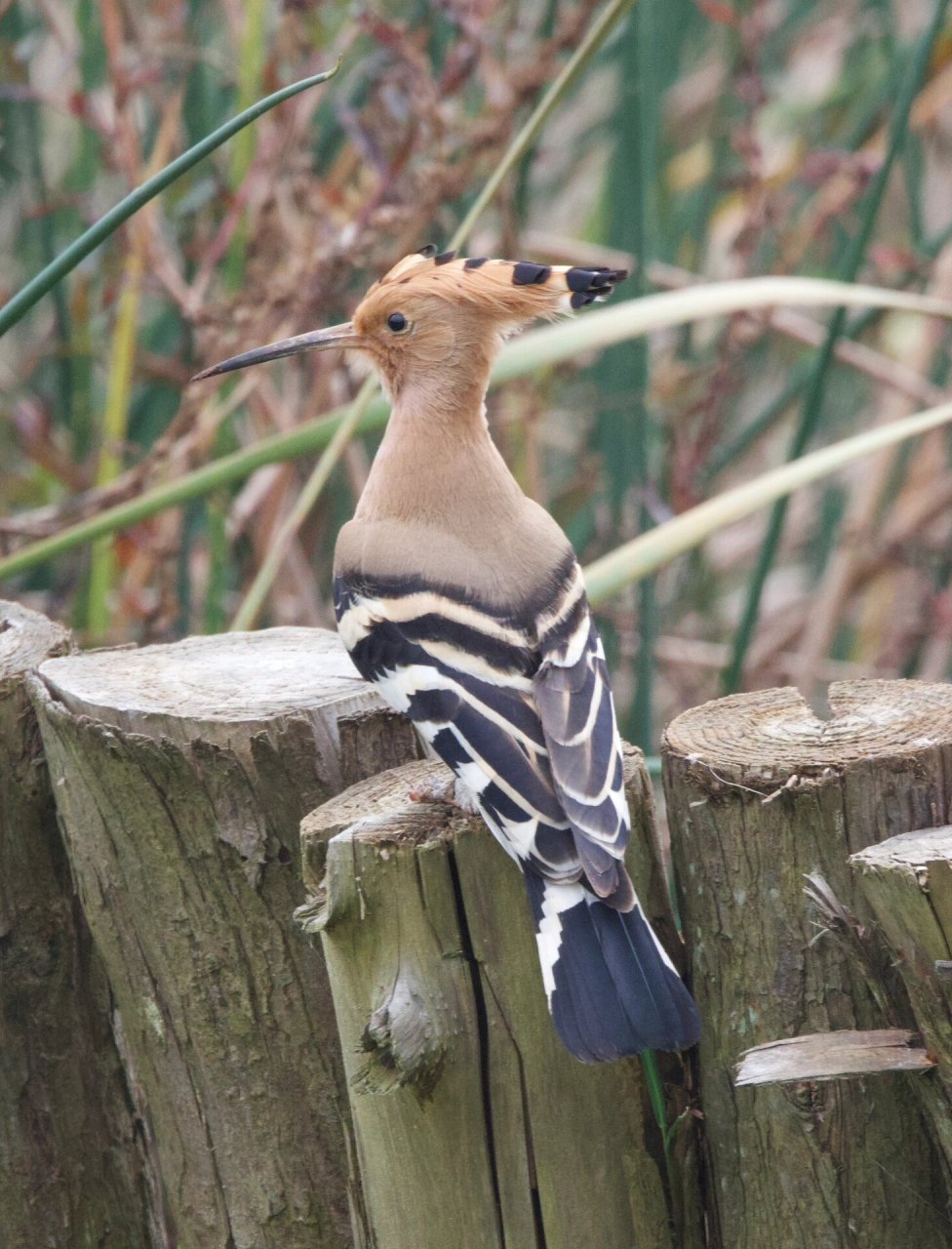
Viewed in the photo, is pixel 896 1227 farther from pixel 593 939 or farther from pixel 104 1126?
pixel 104 1126

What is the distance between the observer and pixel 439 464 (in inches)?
83.5

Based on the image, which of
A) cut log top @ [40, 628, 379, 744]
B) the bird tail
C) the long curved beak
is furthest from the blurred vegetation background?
the bird tail

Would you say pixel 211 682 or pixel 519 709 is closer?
pixel 519 709

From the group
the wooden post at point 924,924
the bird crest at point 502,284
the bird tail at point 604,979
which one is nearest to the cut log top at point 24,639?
the bird crest at point 502,284

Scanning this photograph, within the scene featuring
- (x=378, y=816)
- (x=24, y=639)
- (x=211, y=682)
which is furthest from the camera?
(x=24, y=639)

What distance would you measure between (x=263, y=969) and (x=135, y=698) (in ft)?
1.16

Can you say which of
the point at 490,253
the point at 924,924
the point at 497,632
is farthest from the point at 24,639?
the point at 490,253

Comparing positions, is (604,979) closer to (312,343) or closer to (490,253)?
(312,343)

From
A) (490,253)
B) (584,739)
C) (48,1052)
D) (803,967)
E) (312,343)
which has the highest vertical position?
(490,253)

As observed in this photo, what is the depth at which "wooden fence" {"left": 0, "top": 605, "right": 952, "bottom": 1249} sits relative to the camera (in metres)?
1.55

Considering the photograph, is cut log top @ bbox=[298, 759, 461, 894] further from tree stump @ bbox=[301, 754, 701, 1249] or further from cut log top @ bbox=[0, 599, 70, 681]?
cut log top @ bbox=[0, 599, 70, 681]

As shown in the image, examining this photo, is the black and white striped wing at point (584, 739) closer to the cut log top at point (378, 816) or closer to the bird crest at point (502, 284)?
the cut log top at point (378, 816)

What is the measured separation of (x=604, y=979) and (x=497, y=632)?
48cm

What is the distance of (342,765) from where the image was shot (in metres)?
1.82
